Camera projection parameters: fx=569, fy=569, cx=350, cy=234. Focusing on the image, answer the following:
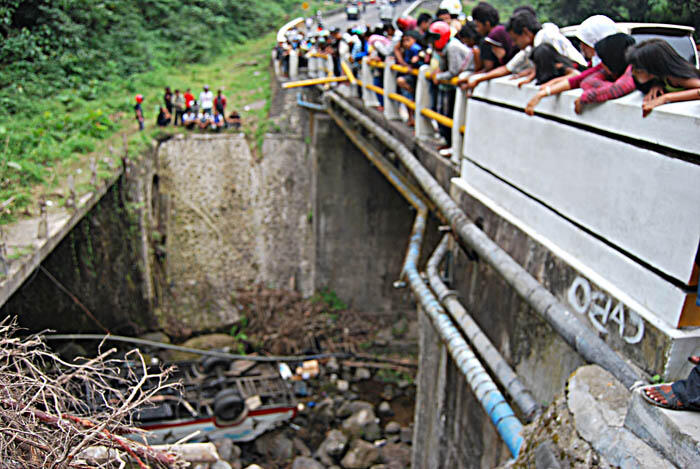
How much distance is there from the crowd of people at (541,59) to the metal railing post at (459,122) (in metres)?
0.24

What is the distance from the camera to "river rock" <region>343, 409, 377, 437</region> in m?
11.9

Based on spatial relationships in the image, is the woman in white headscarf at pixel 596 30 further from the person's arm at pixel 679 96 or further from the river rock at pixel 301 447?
the river rock at pixel 301 447

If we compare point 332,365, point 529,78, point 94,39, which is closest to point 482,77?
point 529,78

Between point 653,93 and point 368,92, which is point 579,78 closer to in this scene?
point 653,93

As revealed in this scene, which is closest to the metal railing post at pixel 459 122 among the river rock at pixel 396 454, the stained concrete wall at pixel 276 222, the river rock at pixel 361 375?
the river rock at pixel 396 454

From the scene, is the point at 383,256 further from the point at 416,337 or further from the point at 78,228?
the point at 78,228

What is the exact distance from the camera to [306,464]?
1064cm

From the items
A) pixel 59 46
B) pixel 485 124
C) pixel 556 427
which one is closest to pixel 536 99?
pixel 485 124

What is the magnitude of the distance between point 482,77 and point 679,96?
2.34 metres

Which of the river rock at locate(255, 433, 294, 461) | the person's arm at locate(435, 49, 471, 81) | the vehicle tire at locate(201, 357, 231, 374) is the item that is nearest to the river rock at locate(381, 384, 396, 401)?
the river rock at locate(255, 433, 294, 461)

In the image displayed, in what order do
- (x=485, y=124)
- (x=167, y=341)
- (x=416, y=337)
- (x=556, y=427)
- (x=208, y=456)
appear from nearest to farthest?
(x=556, y=427)
(x=208, y=456)
(x=485, y=124)
(x=167, y=341)
(x=416, y=337)

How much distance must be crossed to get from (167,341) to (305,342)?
11.8 ft

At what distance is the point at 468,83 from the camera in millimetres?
5367

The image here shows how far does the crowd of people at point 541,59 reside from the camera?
305 cm
